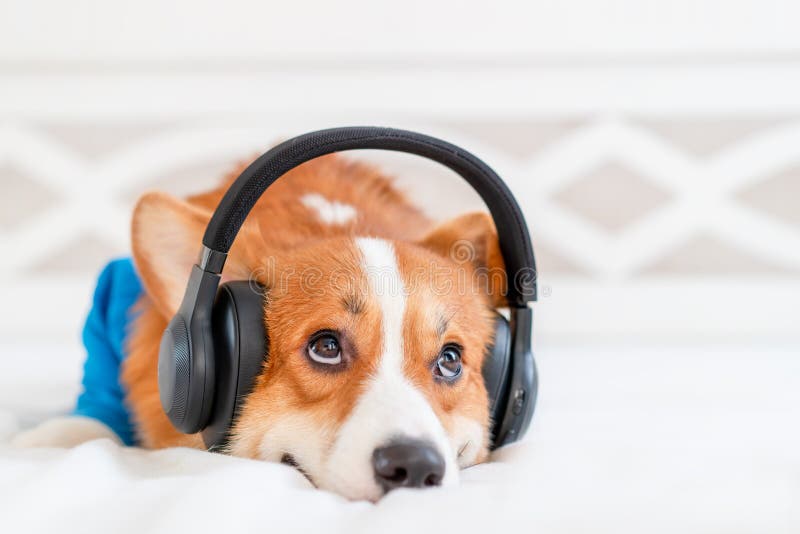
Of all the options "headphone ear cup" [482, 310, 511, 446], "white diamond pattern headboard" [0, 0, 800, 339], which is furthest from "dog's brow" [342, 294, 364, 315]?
"white diamond pattern headboard" [0, 0, 800, 339]

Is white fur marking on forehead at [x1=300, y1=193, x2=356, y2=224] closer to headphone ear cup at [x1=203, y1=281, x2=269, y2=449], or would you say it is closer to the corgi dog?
the corgi dog

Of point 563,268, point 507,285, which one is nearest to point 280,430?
point 507,285

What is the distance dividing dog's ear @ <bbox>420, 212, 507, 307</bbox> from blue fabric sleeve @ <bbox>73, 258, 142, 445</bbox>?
614 millimetres

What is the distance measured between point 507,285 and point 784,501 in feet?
1.73

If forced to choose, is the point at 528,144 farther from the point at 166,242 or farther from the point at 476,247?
the point at 166,242

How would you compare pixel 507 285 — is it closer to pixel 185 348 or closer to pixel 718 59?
pixel 185 348

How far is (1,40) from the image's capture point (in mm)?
3051

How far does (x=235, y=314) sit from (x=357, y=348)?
18 centimetres

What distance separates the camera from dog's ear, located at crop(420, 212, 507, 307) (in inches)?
51.2

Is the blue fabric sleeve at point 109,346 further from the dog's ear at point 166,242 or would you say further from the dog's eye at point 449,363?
the dog's eye at point 449,363

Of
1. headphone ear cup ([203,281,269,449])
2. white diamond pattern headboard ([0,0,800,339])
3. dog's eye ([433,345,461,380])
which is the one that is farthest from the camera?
white diamond pattern headboard ([0,0,800,339])

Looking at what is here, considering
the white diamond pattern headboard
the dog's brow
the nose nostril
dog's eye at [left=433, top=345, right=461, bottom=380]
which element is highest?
the white diamond pattern headboard

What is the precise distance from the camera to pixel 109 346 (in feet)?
5.04

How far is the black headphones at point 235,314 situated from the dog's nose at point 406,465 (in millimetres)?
251
